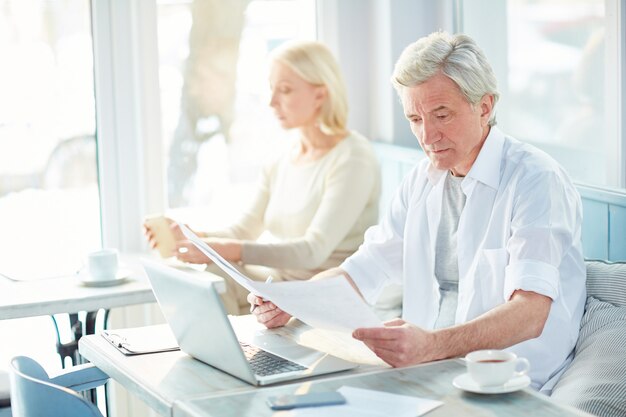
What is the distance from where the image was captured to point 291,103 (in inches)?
132

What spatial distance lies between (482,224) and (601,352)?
0.37 m

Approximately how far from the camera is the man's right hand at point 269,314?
83.9 inches

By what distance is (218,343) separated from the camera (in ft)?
5.92

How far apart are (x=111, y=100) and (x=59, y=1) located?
0.38 meters

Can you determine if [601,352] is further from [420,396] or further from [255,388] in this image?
[255,388]

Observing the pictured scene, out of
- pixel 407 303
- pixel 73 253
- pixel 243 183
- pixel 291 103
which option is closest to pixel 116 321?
pixel 73 253

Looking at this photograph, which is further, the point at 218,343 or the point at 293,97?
the point at 293,97

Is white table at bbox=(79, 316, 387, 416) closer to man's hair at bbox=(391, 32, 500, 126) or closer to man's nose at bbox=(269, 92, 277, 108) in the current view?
man's hair at bbox=(391, 32, 500, 126)

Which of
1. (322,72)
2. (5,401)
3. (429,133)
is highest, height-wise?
(322,72)

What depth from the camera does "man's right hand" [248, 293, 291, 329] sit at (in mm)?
2131

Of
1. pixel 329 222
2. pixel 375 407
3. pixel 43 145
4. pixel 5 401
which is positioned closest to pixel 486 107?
pixel 375 407

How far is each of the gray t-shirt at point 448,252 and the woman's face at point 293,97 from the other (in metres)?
1.05

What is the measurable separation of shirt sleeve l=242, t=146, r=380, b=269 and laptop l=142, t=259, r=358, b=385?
1204 millimetres

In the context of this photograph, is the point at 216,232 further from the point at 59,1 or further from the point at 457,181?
the point at 457,181
